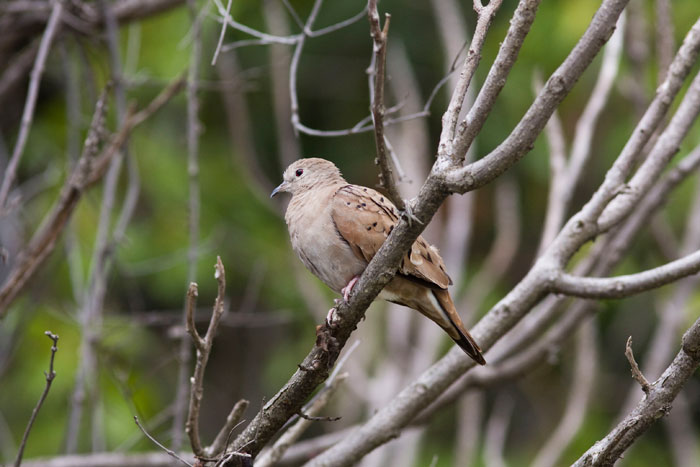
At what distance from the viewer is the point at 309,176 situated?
369cm

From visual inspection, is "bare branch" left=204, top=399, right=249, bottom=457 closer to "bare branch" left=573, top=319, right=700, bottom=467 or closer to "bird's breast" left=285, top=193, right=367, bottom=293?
"bird's breast" left=285, top=193, right=367, bottom=293

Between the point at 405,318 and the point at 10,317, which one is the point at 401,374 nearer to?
the point at 405,318

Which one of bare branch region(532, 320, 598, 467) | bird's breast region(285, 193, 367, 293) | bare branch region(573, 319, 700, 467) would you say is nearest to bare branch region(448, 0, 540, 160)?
bare branch region(573, 319, 700, 467)

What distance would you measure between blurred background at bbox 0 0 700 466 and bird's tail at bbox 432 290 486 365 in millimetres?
1629

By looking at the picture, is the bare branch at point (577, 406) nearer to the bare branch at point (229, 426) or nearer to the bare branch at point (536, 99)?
the bare branch at point (229, 426)

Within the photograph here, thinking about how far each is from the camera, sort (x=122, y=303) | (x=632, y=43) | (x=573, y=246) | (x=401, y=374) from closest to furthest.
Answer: (x=573, y=246), (x=632, y=43), (x=401, y=374), (x=122, y=303)

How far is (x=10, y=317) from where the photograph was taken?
18.7ft

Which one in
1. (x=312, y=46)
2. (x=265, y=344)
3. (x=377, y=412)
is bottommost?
(x=377, y=412)

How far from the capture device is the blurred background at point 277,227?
15.4 feet

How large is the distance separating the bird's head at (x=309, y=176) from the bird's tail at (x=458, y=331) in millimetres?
731

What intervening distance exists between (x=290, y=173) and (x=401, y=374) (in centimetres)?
222

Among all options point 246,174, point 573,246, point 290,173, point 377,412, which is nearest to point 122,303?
point 246,174

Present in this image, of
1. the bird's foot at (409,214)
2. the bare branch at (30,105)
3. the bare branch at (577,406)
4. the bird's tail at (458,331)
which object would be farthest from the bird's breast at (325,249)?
the bare branch at (577,406)

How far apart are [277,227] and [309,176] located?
2.90m
